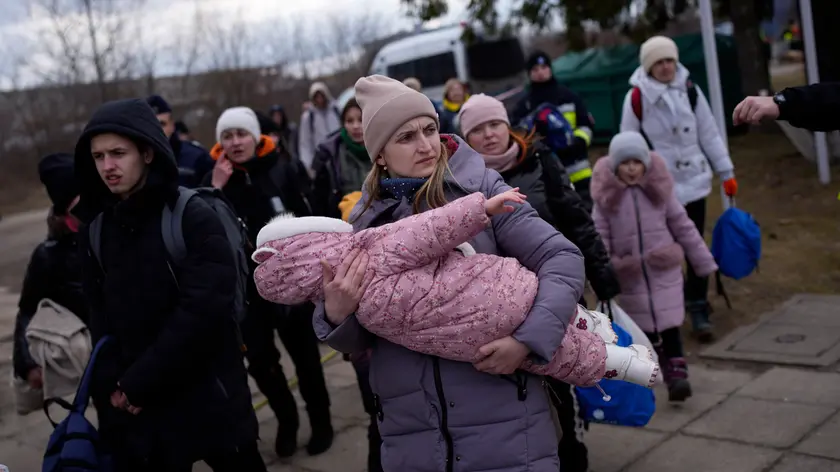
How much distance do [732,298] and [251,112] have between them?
4153 millimetres

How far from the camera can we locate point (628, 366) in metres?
2.86

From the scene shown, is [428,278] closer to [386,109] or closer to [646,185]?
[386,109]

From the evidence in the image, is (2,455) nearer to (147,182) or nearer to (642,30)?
(147,182)

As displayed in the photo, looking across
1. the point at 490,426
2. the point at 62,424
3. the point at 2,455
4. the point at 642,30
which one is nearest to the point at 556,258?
the point at 490,426

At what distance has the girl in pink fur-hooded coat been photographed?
542 cm

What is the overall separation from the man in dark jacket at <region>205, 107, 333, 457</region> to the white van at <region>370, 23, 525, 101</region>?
13.0 meters

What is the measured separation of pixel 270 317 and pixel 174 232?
199 cm

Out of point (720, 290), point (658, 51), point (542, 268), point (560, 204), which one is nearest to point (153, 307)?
point (542, 268)

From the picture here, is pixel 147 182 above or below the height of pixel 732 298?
above

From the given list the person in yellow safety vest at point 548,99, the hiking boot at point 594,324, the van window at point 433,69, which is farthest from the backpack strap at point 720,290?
the van window at point 433,69

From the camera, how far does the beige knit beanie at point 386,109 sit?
8.97 feet

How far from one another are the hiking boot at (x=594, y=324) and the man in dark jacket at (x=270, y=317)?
8.97 feet

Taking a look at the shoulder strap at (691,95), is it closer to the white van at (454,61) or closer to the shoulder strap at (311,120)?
the shoulder strap at (311,120)

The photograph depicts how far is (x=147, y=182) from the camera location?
3436 millimetres
